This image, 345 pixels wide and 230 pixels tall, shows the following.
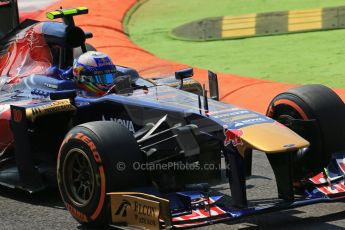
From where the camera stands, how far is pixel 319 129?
23.1 feet

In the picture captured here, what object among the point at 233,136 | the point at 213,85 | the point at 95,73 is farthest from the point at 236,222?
the point at 95,73

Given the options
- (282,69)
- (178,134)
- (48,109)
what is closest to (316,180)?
(178,134)

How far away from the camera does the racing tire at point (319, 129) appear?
278 inches

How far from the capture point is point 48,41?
9.14m

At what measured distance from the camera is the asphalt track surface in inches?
263

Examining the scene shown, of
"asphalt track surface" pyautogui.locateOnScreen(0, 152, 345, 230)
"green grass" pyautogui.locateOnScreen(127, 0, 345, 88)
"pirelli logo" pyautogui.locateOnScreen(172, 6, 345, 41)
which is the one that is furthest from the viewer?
"pirelli logo" pyautogui.locateOnScreen(172, 6, 345, 41)

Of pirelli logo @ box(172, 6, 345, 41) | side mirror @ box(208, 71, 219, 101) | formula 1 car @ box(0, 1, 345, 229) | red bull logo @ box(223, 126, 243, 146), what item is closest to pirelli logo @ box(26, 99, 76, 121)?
formula 1 car @ box(0, 1, 345, 229)

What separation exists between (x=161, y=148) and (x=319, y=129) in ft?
4.49

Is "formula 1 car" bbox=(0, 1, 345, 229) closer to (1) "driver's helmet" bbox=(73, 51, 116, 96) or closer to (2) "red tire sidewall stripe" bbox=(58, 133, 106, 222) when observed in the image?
(2) "red tire sidewall stripe" bbox=(58, 133, 106, 222)

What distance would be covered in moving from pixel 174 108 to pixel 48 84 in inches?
79.1

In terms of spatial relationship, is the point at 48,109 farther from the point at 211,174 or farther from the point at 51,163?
the point at 211,174

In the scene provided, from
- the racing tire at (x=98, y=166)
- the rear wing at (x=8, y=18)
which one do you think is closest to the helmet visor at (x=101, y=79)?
the racing tire at (x=98, y=166)

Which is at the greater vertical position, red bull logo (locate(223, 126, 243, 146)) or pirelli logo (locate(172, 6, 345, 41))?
red bull logo (locate(223, 126, 243, 146))

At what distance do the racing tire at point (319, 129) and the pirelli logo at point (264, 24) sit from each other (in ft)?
27.1
